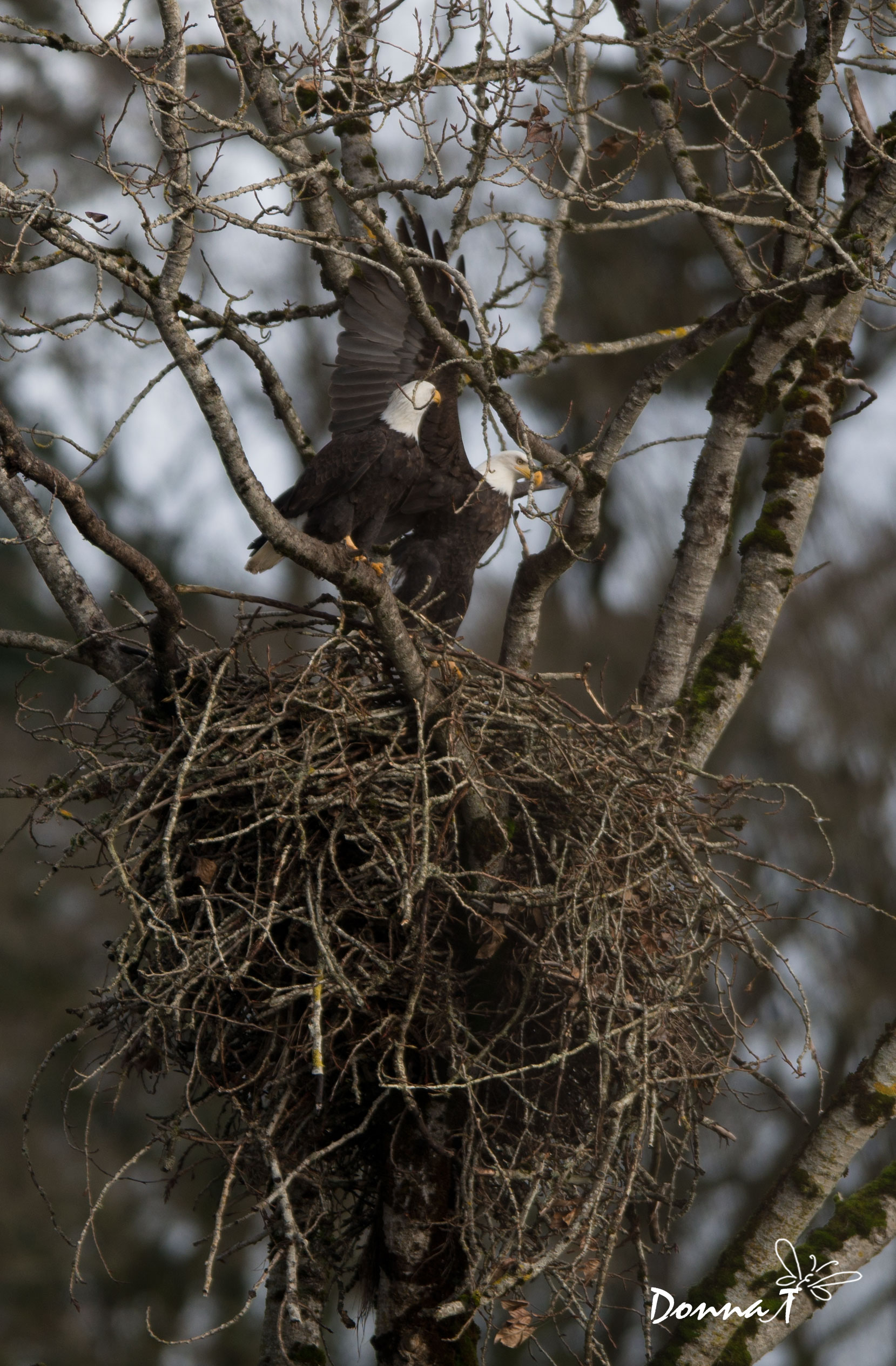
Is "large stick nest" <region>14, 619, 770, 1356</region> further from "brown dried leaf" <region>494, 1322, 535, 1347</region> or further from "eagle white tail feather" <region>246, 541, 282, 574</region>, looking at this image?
"eagle white tail feather" <region>246, 541, 282, 574</region>

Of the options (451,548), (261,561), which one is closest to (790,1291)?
(451,548)

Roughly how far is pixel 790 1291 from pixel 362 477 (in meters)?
2.96

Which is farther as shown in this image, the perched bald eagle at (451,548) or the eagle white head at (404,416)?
the perched bald eagle at (451,548)

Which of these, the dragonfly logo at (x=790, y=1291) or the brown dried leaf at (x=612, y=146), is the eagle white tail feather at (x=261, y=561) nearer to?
the brown dried leaf at (x=612, y=146)

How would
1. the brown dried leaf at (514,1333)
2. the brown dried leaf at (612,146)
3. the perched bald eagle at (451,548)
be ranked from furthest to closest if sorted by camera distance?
the perched bald eagle at (451,548) < the brown dried leaf at (612,146) < the brown dried leaf at (514,1333)

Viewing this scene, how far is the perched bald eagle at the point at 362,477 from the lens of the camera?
420 cm

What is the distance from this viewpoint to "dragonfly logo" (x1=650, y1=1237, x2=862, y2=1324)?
3408 mm

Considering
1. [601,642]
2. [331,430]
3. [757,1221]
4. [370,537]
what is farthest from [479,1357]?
[601,642]

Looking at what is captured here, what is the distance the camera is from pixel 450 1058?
2885mm

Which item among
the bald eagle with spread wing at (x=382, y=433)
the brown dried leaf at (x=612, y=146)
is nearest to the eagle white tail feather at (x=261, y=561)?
the bald eagle with spread wing at (x=382, y=433)

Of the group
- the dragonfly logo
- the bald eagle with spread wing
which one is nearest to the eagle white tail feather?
the bald eagle with spread wing

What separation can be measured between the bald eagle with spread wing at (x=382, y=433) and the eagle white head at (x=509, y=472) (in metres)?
0.20

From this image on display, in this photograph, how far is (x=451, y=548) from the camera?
4715 millimetres

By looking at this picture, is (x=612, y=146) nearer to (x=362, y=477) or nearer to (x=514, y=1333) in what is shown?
(x=362, y=477)
